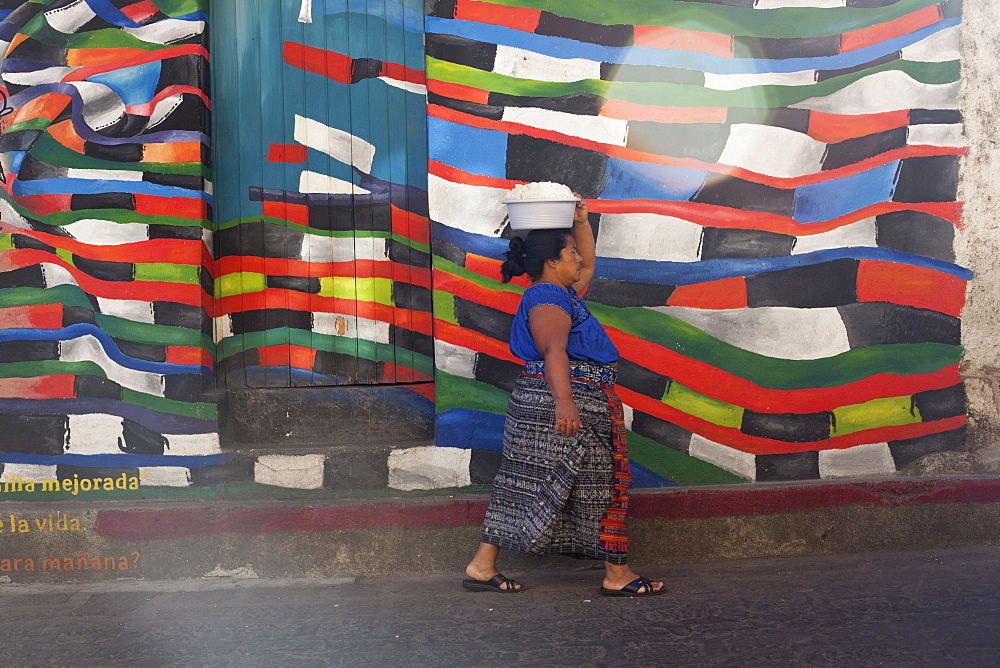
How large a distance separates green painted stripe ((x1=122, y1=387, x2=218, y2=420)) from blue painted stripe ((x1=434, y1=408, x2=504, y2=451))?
1.15m

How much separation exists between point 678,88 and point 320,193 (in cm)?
196

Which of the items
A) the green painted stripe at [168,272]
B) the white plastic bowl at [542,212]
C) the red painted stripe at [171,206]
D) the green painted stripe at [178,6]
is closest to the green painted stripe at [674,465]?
the white plastic bowl at [542,212]

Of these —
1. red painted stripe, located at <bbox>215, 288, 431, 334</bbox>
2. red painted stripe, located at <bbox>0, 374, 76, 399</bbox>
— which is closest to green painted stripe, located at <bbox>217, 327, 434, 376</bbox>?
red painted stripe, located at <bbox>215, 288, 431, 334</bbox>

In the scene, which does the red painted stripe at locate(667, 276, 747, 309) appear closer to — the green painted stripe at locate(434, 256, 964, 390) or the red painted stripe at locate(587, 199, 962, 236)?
the green painted stripe at locate(434, 256, 964, 390)

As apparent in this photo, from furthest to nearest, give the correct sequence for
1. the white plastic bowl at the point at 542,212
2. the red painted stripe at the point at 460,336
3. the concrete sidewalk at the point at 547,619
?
the red painted stripe at the point at 460,336
the white plastic bowl at the point at 542,212
the concrete sidewalk at the point at 547,619

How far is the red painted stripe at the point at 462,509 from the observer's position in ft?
13.9

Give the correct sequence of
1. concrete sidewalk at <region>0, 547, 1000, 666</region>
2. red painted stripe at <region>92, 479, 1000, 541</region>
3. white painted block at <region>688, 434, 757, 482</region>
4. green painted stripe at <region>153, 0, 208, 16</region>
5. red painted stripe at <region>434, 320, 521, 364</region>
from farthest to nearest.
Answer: white painted block at <region>688, 434, 757, 482</region>
red painted stripe at <region>434, 320, 521, 364</region>
green painted stripe at <region>153, 0, 208, 16</region>
red painted stripe at <region>92, 479, 1000, 541</region>
concrete sidewalk at <region>0, 547, 1000, 666</region>

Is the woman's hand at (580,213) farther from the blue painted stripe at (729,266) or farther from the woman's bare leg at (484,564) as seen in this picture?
the woman's bare leg at (484,564)

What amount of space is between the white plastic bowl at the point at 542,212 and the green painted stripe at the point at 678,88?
3.20 feet

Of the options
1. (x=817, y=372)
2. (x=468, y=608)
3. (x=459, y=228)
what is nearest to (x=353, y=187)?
(x=459, y=228)

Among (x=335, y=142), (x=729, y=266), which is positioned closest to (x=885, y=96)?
(x=729, y=266)

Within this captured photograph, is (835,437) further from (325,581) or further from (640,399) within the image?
(325,581)

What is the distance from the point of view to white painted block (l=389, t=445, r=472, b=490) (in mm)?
4426

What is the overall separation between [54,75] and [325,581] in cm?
287
